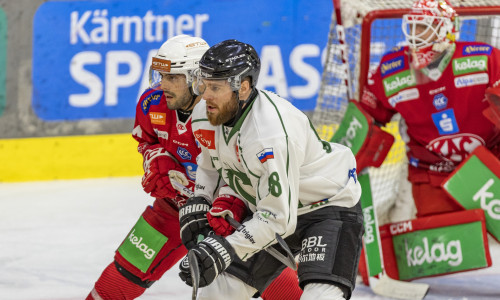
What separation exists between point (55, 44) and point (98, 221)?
1.50 metres

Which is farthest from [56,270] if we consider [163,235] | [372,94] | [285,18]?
[285,18]

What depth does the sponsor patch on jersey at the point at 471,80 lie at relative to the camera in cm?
410

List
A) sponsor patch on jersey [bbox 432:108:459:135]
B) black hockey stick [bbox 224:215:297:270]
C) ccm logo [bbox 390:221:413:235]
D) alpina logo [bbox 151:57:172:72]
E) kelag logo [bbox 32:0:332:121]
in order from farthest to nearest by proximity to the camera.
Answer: kelag logo [bbox 32:0:332:121] → ccm logo [bbox 390:221:413:235] → sponsor patch on jersey [bbox 432:108:459:135] → alpina logo [bbox 151:57:172:72] → black hockey stick [bbox 224:215:297:270]

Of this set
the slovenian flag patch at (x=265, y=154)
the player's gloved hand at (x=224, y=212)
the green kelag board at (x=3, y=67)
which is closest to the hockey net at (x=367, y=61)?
the player's gloved hand at (x=224, y=212)

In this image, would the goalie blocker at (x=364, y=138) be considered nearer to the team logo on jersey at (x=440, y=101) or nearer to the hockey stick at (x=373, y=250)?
the hockey stick at (x=373, y=250)

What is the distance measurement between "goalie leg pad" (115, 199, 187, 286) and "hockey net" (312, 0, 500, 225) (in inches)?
54.6

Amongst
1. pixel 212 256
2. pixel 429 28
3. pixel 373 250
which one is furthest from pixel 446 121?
pixel 212 256

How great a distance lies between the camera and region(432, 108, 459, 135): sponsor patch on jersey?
165 inches

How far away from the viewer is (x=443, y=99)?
13.8 feet

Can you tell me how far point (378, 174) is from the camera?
5078mm

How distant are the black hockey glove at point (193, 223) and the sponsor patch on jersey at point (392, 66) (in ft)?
5.29

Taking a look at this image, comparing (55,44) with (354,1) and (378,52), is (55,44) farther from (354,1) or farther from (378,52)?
(354,1)

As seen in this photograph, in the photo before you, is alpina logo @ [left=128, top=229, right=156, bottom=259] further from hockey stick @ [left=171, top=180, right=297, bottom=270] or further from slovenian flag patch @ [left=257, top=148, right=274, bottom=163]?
slovenian flag patch @ [left=257, top=148, right=274, bottom=163]

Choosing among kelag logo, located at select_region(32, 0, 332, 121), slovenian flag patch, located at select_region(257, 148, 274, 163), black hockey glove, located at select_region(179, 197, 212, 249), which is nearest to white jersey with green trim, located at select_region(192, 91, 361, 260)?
slovenian flag patch, located at select_region(257, 148, 274, 163)
